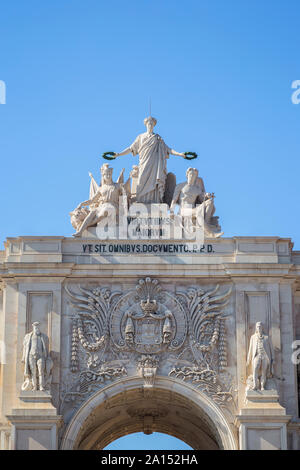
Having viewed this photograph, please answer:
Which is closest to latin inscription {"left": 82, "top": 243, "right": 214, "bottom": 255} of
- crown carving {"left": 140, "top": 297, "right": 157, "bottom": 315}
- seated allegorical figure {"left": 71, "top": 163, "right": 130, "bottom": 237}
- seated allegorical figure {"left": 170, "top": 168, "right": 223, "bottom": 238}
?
seated allegorical figure {"left": 170, "top": 168, "right": 223, "bottom": 238}

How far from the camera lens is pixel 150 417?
42.1m

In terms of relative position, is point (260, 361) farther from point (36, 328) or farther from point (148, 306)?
point (36, 328)

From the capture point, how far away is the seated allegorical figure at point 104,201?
39625 mm

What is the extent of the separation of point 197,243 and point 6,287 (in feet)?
18.5

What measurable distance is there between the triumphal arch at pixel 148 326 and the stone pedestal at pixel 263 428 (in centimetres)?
3

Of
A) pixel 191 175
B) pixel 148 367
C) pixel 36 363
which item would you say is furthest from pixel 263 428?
pixel 191 175

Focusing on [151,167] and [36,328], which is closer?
[36,328]

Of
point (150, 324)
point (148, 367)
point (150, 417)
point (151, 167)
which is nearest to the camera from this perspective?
point (148, 367)

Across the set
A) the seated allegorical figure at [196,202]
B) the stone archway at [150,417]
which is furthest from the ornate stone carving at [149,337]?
the seated allegorical figure at [196,202]

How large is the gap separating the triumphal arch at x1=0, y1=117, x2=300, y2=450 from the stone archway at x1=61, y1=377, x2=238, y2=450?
62 millimetres

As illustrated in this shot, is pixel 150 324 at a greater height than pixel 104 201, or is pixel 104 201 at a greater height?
pixel 104 201

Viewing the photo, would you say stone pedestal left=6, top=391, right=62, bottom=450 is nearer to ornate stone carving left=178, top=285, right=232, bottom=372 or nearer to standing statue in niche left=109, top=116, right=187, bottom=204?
ornate stone carving left=178, top=285, right=232, bottom=372

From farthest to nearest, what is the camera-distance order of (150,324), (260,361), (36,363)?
(150,324)
(260,361)
(36,363)

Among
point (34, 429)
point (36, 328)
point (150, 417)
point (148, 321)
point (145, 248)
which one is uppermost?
point (145, 248)
